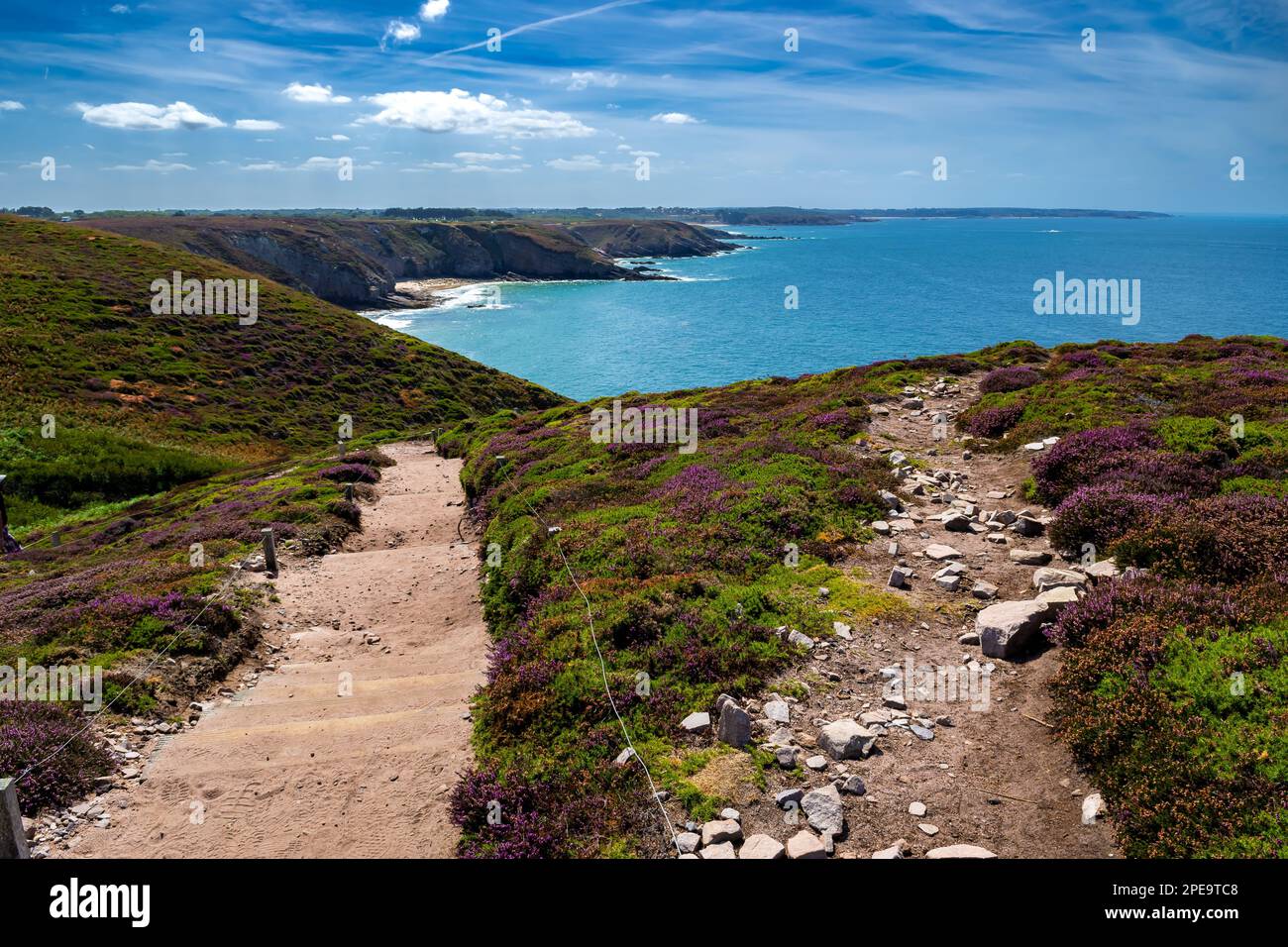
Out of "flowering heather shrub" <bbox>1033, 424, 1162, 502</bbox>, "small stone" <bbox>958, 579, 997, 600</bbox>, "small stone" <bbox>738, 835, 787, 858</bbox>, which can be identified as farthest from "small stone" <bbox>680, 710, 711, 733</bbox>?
"flowering heather shrub" <bbox>1033, 424, 1162, 502</bbox>

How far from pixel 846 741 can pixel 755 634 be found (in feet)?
9.91

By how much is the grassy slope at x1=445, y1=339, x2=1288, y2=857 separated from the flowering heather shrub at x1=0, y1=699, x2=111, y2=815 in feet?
19.4

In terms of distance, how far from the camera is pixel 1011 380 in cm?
2764

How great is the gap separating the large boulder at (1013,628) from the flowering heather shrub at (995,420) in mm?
13057

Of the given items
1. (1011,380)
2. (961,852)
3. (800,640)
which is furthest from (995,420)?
(961,852)

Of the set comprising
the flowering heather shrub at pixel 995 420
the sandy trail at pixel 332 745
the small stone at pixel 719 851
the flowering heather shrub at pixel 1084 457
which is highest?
the flowering heather shrub at pixel 995 420

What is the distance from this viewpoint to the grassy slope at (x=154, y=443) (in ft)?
47.5

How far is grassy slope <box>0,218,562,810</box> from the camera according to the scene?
14.5 m

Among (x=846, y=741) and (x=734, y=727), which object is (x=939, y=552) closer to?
(x=846, y=741)

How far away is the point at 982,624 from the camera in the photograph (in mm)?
10820

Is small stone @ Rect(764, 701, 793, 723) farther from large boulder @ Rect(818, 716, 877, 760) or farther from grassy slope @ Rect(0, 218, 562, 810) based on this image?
grassy slope @ Rect(0, 218, 562, 810)

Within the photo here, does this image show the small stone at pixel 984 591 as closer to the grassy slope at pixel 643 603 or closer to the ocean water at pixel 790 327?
the grassy slope at pixel 643 603

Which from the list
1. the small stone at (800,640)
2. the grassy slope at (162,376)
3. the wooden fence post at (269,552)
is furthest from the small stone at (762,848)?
the grassy slope at (162,376)

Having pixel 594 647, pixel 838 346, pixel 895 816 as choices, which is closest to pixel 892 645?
pixel 895 816
